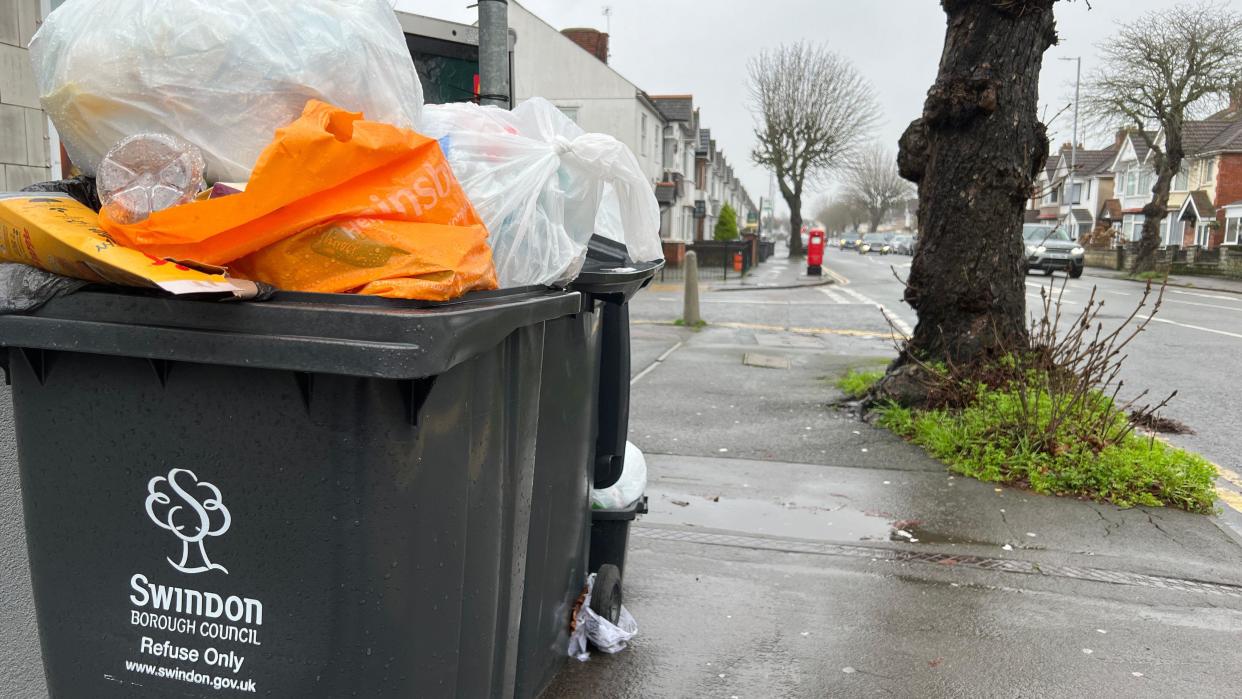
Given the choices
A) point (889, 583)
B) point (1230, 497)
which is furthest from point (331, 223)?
point (1230, 497)

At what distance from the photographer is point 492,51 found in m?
3.72

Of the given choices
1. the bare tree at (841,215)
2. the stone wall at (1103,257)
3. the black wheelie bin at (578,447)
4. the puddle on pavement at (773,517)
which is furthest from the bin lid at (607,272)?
the bare tree at (841,215)

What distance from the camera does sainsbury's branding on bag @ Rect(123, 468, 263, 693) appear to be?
5.81ft

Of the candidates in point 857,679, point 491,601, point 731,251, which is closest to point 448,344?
point 491,601

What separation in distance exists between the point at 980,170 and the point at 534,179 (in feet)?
16.0

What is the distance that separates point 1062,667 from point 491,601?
7.13 ft

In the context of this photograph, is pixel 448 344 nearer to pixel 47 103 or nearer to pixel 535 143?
pixel 535 143

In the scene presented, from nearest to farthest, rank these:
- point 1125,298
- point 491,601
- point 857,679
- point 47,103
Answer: point 47,103
point 491,601
point 857,679
point 1125,298

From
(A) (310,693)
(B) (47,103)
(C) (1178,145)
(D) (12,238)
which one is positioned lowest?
(A) (310,693)

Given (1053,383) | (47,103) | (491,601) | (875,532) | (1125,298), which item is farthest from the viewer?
(1125,298)

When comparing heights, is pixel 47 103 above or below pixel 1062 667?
above

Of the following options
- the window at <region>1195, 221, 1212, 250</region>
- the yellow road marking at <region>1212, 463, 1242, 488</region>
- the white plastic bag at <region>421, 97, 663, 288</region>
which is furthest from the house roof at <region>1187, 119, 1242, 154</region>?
the white plastic bag at <region>421, 97, 663, 288</region>

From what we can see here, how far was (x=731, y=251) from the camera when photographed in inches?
1242

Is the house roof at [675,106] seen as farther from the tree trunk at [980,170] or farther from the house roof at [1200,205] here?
the tree trunk at [980,170]
